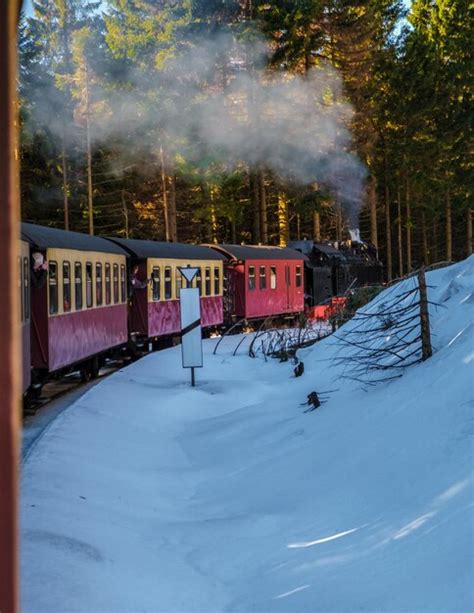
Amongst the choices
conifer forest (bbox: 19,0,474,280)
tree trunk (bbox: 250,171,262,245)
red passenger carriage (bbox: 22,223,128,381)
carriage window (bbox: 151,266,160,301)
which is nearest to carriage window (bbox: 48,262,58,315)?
red passenger carriage (bbox: 22,223,128,381)

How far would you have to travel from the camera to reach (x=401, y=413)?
264 inches

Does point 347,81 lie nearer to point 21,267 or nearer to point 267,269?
point 267,269

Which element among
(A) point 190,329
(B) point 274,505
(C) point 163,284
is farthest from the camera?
(C) point 163,284

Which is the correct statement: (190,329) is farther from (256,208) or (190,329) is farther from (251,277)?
(256,208)

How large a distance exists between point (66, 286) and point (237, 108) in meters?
24.2

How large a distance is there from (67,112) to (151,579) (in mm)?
34626

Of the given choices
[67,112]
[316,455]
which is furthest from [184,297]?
[67,112]

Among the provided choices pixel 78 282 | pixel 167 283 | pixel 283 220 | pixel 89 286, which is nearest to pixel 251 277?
pixel 167 283

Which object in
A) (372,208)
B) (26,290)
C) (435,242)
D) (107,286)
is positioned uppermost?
(372,208)

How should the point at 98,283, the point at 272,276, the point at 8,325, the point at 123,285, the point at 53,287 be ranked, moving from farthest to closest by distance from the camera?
the point at 272,276
the point at 123,285
the point at 98,283
the point at 53,287
the point at 8,325

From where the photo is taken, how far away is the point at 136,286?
60.8 ft

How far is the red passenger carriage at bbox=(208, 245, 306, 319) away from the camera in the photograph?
82.3 ft

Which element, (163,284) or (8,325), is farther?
(163,284)

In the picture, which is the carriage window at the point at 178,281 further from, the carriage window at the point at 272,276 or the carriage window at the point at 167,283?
the carriage window at the point at 272,276
